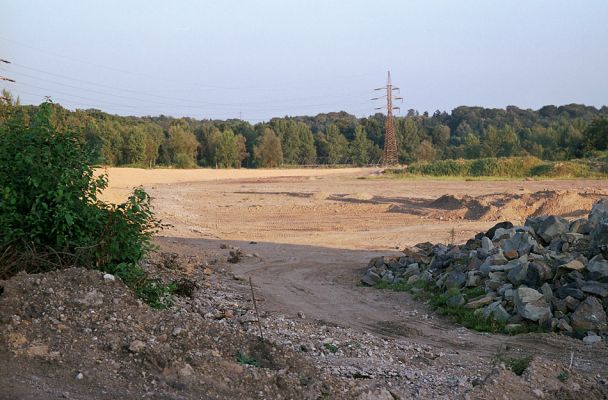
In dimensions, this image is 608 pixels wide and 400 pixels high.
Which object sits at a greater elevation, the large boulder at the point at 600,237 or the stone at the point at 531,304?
the large boulder at the point at 600,237

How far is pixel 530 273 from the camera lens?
396 inches

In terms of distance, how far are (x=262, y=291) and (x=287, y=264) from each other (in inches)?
127

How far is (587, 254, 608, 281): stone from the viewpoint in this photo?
9562mm

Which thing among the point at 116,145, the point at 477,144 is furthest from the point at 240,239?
the point at 477,144

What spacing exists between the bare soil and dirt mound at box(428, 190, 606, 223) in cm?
5

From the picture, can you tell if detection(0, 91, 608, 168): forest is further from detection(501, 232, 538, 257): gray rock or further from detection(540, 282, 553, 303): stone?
detection(540, 282, 553, 303): stone

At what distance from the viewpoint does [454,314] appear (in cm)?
1021

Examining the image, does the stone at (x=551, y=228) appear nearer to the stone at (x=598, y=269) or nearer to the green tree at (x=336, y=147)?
the stone at (x=598, y=269)

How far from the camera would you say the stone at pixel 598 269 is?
9562 millimetres

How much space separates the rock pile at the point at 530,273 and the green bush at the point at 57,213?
195 inches

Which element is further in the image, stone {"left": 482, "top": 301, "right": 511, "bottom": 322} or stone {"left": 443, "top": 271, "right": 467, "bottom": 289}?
stone {"left": 443, "top": 271, "right": 467, "bottom": 289}

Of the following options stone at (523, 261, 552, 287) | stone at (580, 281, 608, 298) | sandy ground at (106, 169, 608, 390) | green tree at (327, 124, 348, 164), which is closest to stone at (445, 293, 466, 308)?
sandy ground at (106, 169, 608, 390)

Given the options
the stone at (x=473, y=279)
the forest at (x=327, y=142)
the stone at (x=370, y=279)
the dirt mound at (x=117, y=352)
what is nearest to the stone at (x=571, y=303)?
the stone at (x=473, y=279)

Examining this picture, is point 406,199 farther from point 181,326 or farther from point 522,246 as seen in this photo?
point 181,326
